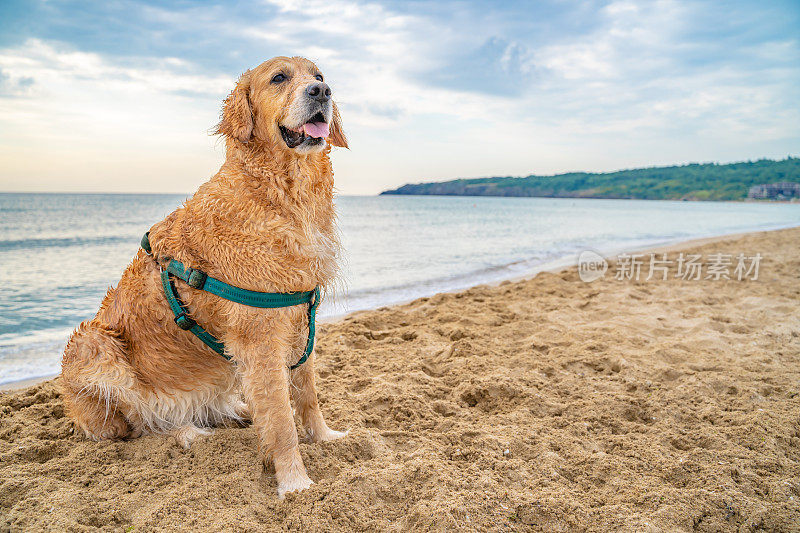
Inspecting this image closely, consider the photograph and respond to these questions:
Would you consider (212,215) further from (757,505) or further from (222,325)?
(757,505)

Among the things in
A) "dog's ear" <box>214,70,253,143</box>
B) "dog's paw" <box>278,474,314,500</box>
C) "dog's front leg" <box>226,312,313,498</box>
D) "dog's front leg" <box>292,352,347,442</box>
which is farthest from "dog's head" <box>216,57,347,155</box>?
"dog's paw" <box>278,474,314,500</box>

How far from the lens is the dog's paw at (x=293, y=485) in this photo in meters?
2.44

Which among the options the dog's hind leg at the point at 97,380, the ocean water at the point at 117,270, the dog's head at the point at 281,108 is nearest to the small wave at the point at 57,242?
the ocean water at the point at 117,270

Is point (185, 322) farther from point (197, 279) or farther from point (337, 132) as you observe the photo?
point (337, 132)

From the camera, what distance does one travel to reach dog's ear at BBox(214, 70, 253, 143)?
7.68 feet

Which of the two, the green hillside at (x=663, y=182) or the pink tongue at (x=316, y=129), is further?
the green hillside at (x=663, y=182)

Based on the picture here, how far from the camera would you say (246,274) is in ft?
7.73

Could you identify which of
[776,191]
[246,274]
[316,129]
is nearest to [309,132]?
[316,129]

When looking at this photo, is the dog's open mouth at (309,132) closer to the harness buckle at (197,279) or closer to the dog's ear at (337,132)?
the dog's ear at (337,132)

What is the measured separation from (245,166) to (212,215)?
32 cm

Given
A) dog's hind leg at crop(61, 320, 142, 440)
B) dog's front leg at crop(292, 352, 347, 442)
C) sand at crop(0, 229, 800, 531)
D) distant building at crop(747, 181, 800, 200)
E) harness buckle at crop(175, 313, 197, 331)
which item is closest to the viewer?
sand at crop(0, 229, 800, 531)

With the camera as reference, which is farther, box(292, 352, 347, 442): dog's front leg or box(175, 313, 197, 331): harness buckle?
box(292, 352, 347, 442): dog's front leg

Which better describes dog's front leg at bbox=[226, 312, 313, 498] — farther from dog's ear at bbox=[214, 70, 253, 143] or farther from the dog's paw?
dog's ear at bbox=[214, 70, 253, 143]

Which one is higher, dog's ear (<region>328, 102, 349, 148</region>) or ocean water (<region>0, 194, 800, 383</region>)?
dog's ear (<region>328, 102, 349, 148</region>)
